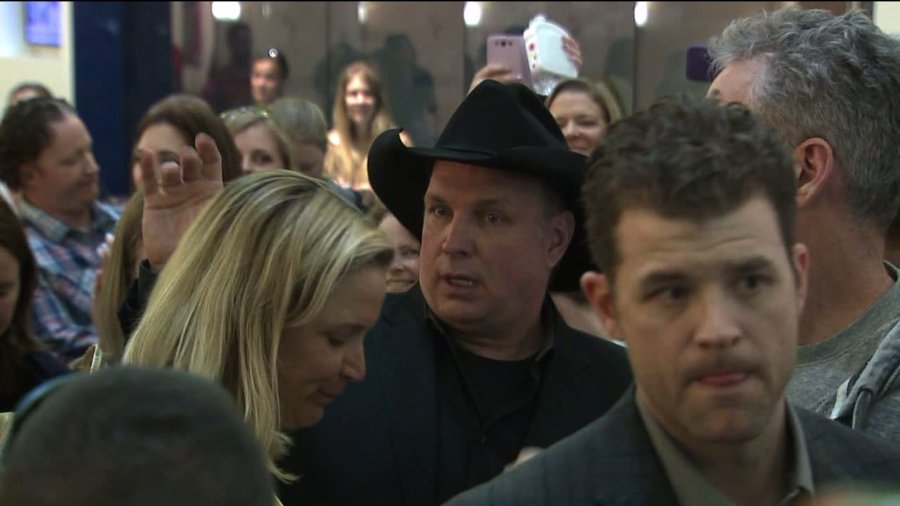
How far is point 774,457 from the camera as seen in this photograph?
1.91 metres

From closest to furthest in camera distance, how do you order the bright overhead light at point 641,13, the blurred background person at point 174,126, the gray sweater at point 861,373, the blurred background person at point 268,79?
the gray sweater at point 861,373
the blurred background person at point 174,126
the blurred background person at point 268,79
the bright overhead light at point 641,13

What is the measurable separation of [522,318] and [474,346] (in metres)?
0.12

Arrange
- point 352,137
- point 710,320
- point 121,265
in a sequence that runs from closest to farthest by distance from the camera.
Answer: point 710,320, point 121,265, point 352,137

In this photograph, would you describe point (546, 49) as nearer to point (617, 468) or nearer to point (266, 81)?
point (617, 468)

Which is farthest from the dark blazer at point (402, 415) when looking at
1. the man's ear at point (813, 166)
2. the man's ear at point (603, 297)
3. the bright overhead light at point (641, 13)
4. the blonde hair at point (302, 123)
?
the bright overhead light at point (641, 13)

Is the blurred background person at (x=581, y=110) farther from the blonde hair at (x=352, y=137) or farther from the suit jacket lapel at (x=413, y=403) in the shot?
the suit jacket lapel at (x=413, y=403)

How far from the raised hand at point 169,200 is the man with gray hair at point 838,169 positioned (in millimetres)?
1254

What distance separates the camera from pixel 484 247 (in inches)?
116

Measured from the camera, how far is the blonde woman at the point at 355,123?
23.4 ft

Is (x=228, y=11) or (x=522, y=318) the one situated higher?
(x=228, y=11)

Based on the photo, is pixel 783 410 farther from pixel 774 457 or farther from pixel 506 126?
pixel 506 126

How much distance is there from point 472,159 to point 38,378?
1561mm

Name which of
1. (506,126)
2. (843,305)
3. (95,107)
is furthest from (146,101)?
(843,305)

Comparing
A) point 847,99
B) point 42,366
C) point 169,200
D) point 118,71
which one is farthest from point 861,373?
point 118,71
